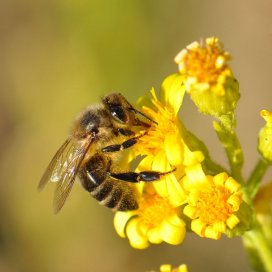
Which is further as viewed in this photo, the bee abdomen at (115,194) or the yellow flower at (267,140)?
the bee abdomen at (115,194)

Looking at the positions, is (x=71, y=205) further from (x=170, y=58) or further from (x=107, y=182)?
(x=107, y=182)

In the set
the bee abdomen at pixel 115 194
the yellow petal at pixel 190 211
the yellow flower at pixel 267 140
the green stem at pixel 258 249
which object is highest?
the bee abdomen at pixel 115 194

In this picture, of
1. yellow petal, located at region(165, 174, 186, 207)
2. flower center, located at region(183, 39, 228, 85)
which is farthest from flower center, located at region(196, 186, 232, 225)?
flower center, located at region(183, 39, 228, 85)

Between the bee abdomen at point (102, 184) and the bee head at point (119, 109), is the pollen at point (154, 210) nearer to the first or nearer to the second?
the bee abdomen at point (102, 184)

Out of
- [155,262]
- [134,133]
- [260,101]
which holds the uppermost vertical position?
[134,133]

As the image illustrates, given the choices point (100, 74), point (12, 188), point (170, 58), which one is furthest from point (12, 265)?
point (170, 58)

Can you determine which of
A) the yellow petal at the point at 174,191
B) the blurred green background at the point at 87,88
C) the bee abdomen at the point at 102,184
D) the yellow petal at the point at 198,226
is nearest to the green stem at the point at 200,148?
the yellow petal at the point at 174,191

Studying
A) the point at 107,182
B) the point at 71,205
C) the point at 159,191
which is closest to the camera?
the point at 159,191
